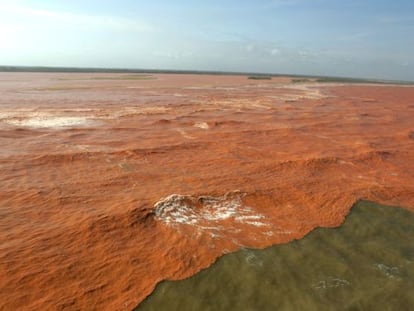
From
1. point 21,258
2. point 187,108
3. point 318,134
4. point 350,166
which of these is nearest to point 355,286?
point 21,258

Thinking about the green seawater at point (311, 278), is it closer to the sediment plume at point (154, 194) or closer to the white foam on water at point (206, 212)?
the sediment plume at point (154, 194)

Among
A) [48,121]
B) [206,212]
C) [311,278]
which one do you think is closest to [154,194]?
[206,212]

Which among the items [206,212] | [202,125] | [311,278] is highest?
[202,125]

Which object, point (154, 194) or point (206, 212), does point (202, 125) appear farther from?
point (206, 212)

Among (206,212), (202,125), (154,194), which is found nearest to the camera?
(206,212)

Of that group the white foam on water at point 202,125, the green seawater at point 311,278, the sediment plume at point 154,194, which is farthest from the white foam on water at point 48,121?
the green seawater at point 311,278

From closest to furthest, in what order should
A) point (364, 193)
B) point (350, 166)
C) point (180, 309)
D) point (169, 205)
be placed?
point (180, 309), point (169, 205), point (364, 193), point (350, 166)

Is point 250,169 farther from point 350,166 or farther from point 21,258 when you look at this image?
point 21,258
